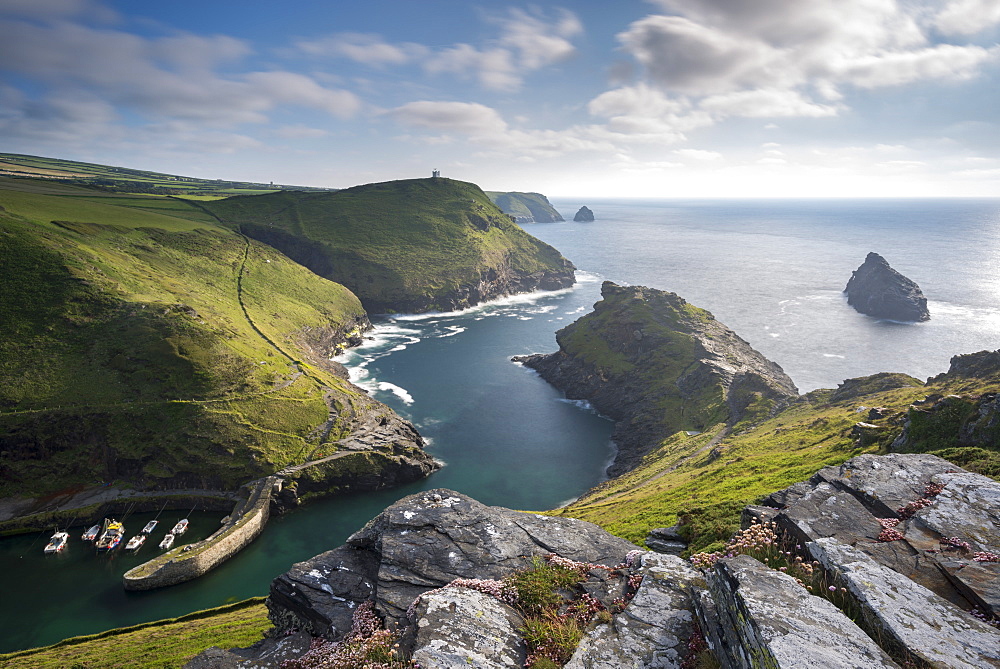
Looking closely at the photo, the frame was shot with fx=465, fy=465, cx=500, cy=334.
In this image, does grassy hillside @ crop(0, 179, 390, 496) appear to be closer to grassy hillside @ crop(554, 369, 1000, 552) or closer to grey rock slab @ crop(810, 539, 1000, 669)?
grassy hillside @ crop(554, 369, 1000, 552)

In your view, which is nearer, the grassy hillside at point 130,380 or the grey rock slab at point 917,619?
the grey rock slab at point 917,619

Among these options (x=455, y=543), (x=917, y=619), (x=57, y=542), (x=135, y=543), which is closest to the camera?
(x=917, y=619)

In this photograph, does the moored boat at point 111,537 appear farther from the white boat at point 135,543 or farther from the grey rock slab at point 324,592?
the grey rock slab at point 324,592

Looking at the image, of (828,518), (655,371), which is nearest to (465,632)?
(828,518)

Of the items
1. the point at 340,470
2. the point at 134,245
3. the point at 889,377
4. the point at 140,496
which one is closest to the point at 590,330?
the point at 889,377

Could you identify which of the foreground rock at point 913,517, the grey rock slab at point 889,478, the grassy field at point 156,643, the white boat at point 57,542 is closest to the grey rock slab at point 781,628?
the foreground rock at point 913,517

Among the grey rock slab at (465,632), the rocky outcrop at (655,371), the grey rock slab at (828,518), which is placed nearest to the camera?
the grey rock slab at (465,632)

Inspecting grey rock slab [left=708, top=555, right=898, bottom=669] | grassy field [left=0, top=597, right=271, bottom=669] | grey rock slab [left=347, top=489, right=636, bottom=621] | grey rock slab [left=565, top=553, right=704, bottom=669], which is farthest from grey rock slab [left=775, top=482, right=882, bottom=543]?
grassy field [left=0, top=597, right=271, bottom=669]

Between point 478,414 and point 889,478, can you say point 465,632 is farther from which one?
point 478,414
